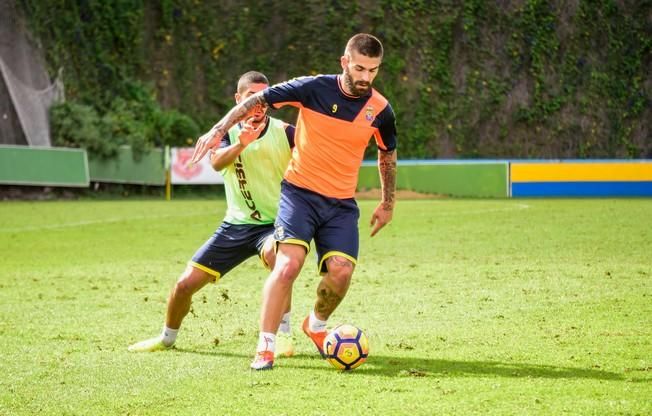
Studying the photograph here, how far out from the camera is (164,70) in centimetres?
3753

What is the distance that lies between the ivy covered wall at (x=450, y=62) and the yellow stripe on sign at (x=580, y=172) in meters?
6.22

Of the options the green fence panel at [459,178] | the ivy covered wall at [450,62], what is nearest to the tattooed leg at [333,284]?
the green fence panel at [459,178]

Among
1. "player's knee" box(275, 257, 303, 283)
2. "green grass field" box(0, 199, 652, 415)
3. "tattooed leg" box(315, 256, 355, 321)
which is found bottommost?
"green grass field" box(0, 199, 652, 415)

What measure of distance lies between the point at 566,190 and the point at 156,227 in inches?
595

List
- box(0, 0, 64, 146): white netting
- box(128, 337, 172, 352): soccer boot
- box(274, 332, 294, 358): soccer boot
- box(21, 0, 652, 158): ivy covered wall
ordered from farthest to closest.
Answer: box(21, 0, 652, 158): ivy covered wall
box(0, 0, 64, 146): white netting
box(128, 337, 172, 352): soccer boot
box(274, 332, 294, 358): soccer boot

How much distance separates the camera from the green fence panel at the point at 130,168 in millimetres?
32719

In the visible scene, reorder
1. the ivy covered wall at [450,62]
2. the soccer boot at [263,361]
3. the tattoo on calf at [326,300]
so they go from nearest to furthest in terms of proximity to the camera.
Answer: the soccer boot at [263,361] → the tattoo on calf at [326,300] → the ivy covered wall at [450,62]

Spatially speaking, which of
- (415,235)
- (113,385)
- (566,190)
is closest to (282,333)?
(113,385)

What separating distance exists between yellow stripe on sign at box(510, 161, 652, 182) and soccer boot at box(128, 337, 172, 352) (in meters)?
24.5

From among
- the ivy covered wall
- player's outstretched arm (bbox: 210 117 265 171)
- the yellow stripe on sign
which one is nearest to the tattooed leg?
player's outstretched arm (bbox: 210 117 265 171)

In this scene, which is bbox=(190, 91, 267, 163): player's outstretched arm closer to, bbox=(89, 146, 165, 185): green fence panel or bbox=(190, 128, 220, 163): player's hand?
bbox=(190, 128, 220, 163): player's hand

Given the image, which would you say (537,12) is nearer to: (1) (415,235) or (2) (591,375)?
(1) (415,235)

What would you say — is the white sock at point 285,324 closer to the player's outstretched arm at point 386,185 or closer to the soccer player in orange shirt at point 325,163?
the soccer player in orange shirt at point 325,163

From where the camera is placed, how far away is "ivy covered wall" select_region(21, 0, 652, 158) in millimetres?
37406
